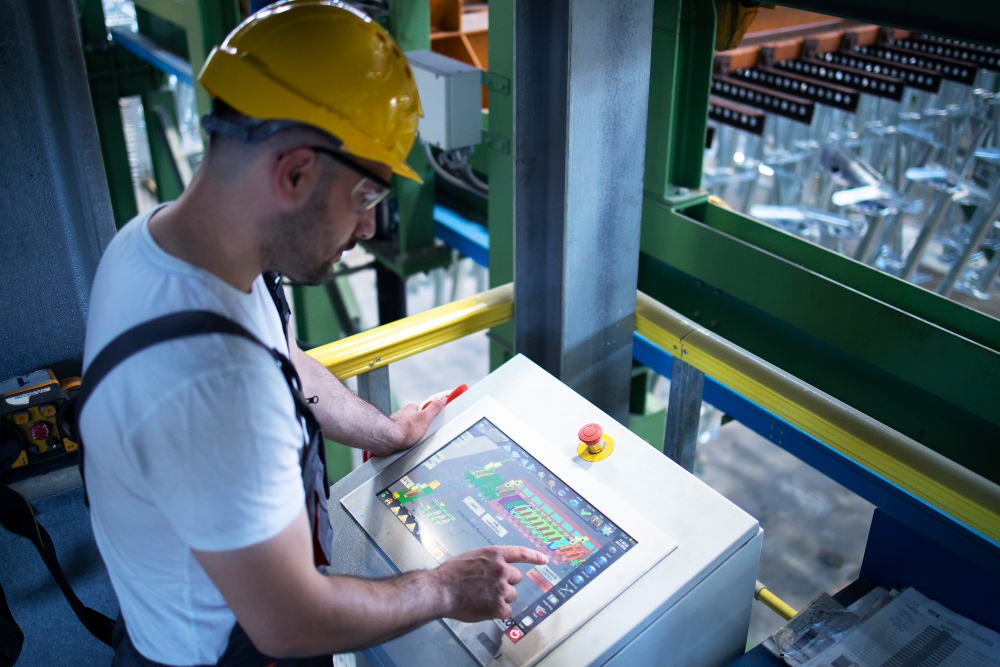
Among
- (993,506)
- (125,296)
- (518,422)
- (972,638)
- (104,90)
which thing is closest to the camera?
(125,296)

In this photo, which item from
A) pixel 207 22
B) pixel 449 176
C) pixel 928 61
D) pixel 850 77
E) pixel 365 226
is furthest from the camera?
pixel 928 61

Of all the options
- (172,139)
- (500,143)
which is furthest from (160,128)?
(500,143)

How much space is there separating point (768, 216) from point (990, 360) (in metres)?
3.17

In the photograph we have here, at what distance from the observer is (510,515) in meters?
1.36

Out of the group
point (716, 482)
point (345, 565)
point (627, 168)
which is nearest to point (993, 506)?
point (627, 168)

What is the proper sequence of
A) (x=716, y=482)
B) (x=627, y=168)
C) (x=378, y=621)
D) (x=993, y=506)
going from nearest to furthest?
(x=378, y=621) → (x=993, y=506) → (x=627, y=168) → (x=716, y=482)

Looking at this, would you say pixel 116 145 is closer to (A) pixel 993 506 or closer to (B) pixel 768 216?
(B) pixel 768 216

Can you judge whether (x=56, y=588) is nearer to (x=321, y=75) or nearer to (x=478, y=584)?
(x=478, y=584)

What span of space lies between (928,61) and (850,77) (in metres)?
0.64

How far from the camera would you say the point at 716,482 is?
4.62m

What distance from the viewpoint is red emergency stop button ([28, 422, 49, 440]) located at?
1.47 m

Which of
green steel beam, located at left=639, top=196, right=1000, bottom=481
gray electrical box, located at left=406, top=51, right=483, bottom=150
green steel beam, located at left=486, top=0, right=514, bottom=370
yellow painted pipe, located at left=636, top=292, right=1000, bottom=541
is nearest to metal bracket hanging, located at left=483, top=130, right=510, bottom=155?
green steel beam, located at left=486, top=0, right=514, bottom=370

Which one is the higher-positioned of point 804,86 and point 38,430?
point 804,86

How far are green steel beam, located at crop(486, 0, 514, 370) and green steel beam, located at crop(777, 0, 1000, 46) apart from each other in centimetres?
126
